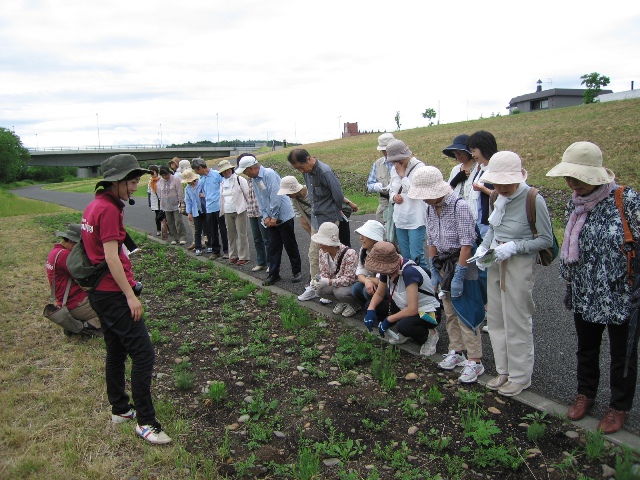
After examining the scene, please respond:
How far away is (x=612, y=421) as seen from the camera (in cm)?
334

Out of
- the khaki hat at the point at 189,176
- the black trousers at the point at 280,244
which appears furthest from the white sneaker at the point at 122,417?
the khaki hat at the point at 189,176

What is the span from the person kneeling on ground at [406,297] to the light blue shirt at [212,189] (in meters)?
5.44

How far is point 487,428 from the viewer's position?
346cm

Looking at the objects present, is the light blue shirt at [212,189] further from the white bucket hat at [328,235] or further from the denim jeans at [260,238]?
the white bucket hat at [328,235]

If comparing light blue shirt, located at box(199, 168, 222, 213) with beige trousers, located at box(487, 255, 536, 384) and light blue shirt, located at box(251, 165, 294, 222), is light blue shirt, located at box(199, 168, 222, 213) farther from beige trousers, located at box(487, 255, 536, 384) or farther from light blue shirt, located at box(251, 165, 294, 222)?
beige trousers, located at box(487, 255, 536, 384)

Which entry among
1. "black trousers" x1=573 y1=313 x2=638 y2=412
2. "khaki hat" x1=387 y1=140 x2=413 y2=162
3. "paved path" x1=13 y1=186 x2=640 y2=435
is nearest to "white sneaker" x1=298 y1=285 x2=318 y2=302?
"paved path" x1=13 y1=186 x2=640 y2=435

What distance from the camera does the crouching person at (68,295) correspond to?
5.75 meters

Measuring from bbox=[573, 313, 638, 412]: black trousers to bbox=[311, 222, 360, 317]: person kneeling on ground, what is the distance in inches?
105

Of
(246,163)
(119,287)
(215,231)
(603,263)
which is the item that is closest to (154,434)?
(119,287)

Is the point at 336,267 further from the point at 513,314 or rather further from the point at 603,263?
the point at 603,263

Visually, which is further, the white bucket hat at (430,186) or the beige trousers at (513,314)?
the white bucket hat at (430,186)

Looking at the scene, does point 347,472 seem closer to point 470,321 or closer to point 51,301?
point 470,321

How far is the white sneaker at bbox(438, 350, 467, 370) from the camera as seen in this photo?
14.8ft

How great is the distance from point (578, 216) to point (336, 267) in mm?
2970
